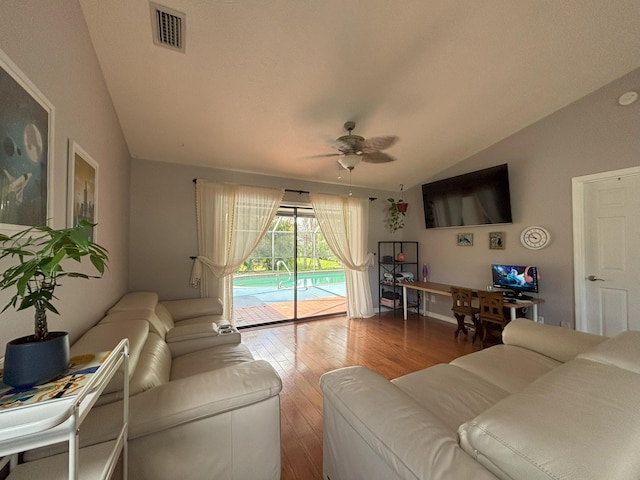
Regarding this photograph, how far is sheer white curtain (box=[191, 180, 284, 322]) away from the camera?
131 inches

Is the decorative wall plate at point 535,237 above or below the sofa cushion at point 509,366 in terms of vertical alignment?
above

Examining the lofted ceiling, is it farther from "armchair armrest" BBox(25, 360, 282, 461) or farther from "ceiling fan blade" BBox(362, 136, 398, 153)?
"armchair armrest" BBox(25, 360, 282, 461)

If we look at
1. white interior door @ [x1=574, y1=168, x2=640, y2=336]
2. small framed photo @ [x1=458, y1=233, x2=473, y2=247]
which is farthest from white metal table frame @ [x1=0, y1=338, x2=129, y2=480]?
small framed photo @ [x1=458, y1=233, x2=473, y2=247]

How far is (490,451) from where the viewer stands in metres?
0.69

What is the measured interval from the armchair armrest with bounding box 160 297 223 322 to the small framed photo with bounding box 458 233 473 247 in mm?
3689

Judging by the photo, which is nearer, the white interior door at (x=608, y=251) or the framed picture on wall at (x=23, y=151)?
the framed picture on wall at (x=23, y=151)

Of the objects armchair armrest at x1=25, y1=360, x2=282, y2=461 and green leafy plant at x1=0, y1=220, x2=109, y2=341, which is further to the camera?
armchair armrest at x1=25, y1=360, x2=282, y2=461

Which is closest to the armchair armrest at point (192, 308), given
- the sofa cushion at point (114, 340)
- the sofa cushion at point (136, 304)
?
the sofa cushion at point (136, 304)

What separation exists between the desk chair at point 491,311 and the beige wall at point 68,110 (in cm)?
369

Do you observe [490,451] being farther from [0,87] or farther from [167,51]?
[167,51]

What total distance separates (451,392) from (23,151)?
222 cm

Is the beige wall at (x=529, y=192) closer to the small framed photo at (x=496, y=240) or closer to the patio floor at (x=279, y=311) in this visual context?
the small framed photo at (x=496, y=240)

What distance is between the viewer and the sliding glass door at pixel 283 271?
4.05 m

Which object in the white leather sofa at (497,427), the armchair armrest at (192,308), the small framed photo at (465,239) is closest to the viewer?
the white leather sofa at (497,427)
